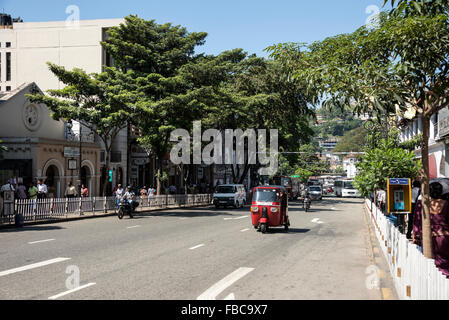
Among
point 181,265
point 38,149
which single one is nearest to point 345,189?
point 38,149

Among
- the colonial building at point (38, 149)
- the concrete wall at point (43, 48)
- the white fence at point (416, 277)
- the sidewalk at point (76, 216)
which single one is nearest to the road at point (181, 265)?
the white fence at point (416, 277)

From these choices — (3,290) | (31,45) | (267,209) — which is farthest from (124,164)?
(3,290)

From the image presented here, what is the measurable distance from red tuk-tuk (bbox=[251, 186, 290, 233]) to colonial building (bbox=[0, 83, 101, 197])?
48.5 ft

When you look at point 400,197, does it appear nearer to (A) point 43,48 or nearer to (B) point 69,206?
(B) point 69,206

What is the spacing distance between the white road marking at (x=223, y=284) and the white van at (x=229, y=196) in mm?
26378

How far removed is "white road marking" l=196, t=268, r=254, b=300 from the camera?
749cm

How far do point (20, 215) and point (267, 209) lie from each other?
34.5 ft

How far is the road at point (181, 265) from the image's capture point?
7781 millimetres

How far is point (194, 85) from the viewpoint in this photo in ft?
101

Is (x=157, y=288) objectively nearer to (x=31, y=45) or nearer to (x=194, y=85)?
(x=194, y=85)

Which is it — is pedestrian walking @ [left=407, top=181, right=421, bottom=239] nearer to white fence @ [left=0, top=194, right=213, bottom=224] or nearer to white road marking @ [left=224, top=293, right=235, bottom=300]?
white road marking @ [left=224, top=293, right=235, bottom=300]

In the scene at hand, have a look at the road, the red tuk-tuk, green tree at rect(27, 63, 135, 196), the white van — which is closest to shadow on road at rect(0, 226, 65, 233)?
the road
